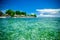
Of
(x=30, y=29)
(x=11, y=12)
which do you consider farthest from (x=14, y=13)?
(x=30, y=29)

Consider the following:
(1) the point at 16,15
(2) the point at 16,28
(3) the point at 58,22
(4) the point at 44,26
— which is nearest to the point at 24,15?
(1) the point at 16,15

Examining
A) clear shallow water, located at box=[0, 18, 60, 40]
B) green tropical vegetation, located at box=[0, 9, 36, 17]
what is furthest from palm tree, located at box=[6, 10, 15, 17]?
clear shallow water, located at box=[0, 18, 60, 40]

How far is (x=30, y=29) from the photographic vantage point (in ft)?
6.93

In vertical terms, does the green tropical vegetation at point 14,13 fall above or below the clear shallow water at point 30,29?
above

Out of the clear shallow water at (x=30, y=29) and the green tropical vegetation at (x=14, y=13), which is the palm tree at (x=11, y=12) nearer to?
the green tropical vegetation at (x=14, y=13)

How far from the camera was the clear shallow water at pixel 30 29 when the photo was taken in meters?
2.09

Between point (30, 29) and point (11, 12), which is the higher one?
point (11, 12)

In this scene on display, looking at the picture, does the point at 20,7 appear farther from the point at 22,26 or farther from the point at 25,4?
the point at 22,26

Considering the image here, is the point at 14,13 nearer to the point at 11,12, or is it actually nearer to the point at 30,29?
the point at 11,12

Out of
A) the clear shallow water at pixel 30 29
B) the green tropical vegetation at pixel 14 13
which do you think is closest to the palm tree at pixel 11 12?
the green tropical vegetation at pixel 14 13

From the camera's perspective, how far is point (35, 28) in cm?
212

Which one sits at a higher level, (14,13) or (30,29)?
(14,13)

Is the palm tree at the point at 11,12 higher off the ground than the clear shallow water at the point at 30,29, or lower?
higher

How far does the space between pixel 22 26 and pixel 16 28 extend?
13 centimetres
